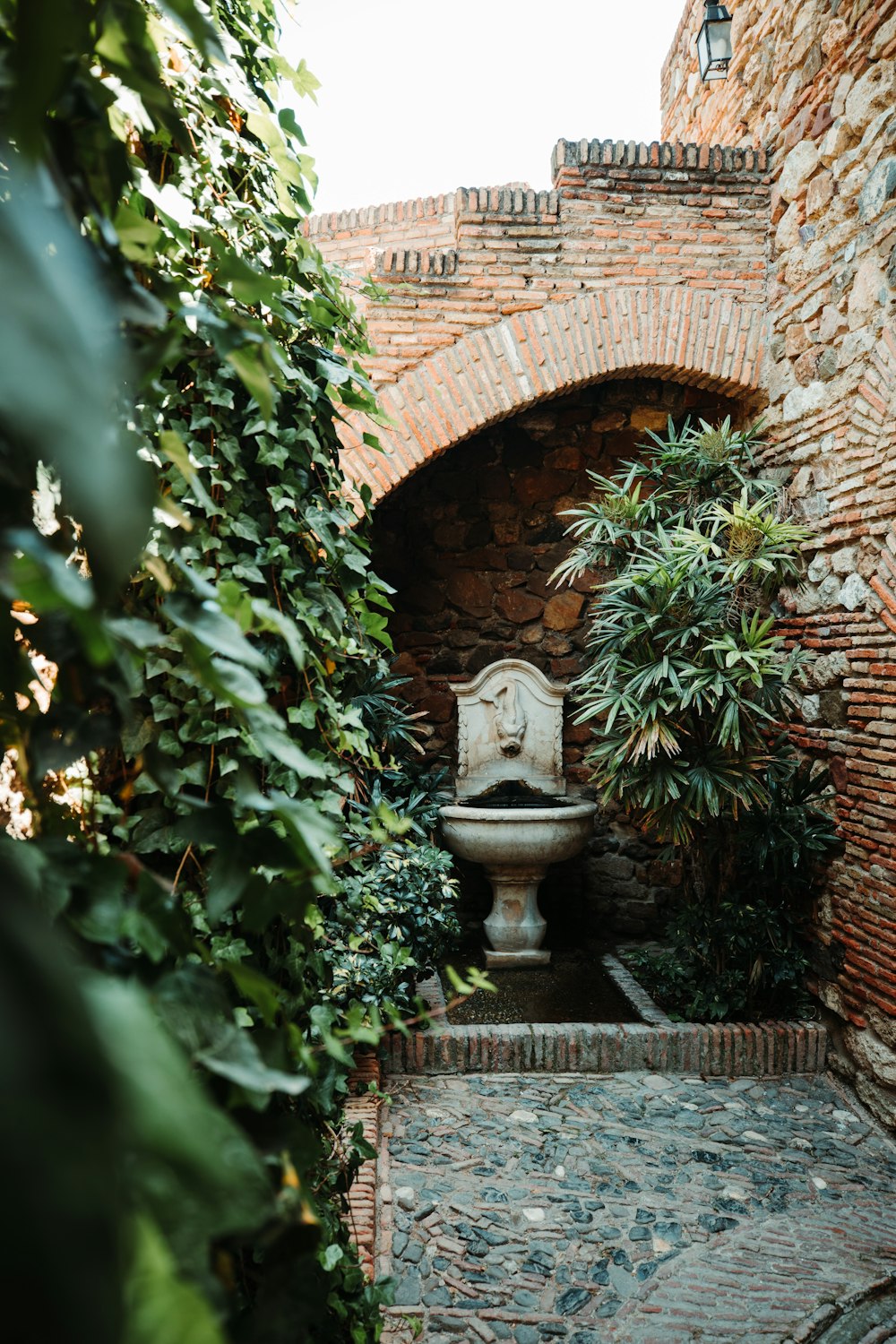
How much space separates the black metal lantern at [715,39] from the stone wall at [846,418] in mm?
227

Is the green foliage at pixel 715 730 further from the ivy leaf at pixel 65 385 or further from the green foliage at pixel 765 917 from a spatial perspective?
the ivy leaf at pixel 65 385

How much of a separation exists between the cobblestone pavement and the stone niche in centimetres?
183

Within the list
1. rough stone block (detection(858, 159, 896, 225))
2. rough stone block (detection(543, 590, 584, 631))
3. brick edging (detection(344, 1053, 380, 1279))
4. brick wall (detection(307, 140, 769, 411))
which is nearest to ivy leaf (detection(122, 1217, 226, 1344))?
brick edging (detection(344, 1053, 380, 1279))

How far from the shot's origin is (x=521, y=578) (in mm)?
5426

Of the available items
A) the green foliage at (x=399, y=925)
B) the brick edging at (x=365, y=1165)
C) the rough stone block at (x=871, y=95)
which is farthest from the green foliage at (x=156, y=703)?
Answer: the rough stone block at (x=871, y=95)

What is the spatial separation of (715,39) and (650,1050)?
4.78 meters

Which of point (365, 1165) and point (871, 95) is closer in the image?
point (365, 1165)

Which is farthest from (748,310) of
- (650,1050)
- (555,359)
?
(650,1050)

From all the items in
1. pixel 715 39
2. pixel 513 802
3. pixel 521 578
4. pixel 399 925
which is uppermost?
pixel 715 39

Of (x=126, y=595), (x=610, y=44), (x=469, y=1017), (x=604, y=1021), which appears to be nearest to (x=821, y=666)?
(x=604, y=1021)

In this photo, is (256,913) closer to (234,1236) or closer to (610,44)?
(234,1236)

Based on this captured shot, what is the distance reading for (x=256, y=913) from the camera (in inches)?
19.6

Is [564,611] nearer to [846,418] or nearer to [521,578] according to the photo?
[521,578]

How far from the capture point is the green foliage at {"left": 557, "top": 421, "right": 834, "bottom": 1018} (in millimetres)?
3477
